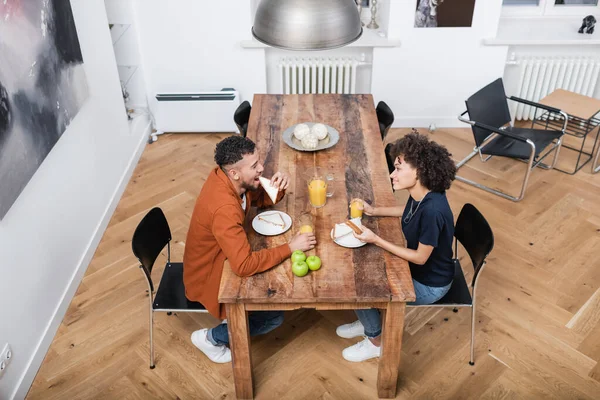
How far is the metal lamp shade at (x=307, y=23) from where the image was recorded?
76.4 inches

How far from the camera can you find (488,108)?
4.50 meters

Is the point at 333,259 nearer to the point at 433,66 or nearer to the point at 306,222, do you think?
the point at 306,222

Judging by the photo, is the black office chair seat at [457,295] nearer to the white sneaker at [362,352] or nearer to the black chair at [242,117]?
the white sneaker at [362,352]

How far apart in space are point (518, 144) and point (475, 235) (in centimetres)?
188

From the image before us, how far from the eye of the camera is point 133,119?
4.93m

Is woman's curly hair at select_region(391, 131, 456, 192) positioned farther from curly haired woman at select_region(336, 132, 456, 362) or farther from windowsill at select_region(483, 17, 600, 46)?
windowsill at select_region(483, 17, 600, 46)

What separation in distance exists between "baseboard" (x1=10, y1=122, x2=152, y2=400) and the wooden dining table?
112cm

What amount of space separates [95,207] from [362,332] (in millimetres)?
2049


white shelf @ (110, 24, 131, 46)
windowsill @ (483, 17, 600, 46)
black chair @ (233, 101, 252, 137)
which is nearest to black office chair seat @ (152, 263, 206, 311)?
black chair @ (233, 101, 252, 137)

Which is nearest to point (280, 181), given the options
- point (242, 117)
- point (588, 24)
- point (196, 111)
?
point (242, 117)

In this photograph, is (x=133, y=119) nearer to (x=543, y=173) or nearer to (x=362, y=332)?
(x=362, y=332)

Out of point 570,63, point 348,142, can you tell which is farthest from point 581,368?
point 570,63

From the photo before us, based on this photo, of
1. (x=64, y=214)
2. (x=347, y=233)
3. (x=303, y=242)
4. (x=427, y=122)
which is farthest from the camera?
(x=427, y=122)

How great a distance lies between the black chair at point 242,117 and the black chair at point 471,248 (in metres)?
1.76
